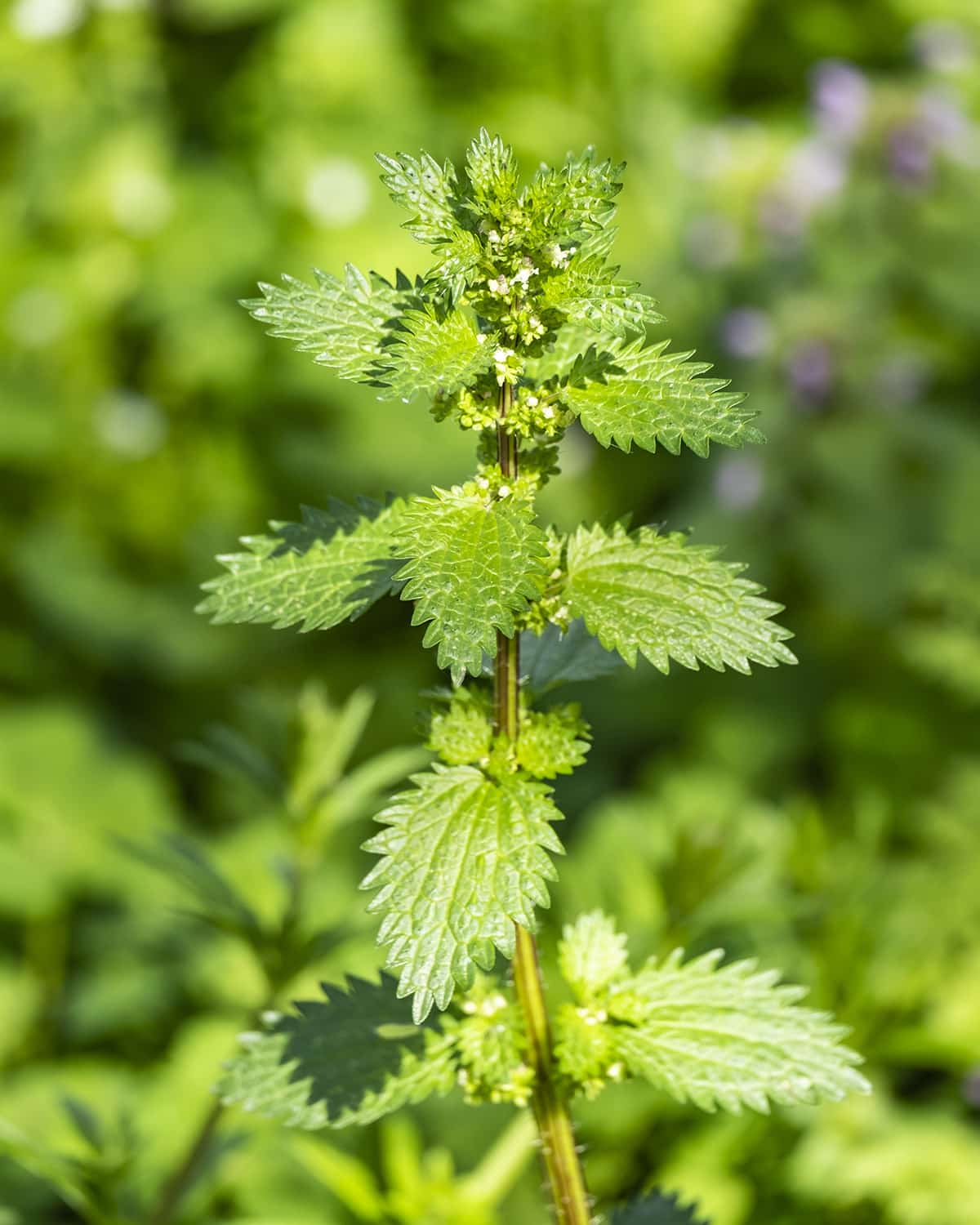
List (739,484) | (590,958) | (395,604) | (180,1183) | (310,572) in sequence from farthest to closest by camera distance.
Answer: (395,604) < (739,484) < (180,1183) < (590,958) < (310,572)

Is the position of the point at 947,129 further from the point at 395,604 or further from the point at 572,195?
the point at 572,195

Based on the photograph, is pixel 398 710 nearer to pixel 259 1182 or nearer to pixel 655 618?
pixel 259 1182

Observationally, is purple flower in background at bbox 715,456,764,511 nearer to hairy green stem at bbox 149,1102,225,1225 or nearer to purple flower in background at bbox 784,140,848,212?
purple flower in background at bbox 784,140,848,212

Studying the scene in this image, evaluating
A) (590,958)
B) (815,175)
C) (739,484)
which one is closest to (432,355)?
(590,958)

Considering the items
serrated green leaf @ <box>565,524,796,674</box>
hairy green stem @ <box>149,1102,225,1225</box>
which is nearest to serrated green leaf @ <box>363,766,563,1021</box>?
serrated green leaf @ <box>565,524,796,674</box>

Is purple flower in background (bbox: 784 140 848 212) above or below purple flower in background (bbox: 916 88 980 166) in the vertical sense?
below

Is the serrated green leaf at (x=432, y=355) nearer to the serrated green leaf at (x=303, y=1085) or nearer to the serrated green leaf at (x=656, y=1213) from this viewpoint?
the serrated green leaf at (x=303, y=1085)
